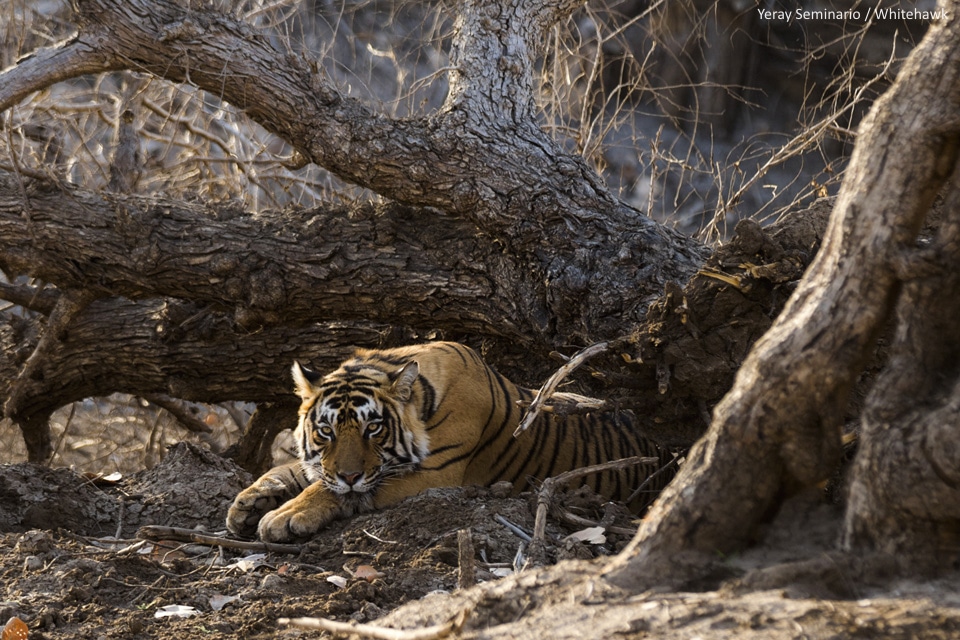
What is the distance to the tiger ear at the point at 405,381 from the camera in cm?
447

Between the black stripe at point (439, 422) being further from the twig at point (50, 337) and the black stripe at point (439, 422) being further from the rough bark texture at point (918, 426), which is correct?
the rough bark texture at point (918, 426)

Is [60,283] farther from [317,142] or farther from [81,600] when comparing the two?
[81,600]

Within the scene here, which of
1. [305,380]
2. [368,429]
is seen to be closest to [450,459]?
[368,429]

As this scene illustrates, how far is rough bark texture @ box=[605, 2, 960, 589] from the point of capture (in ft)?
7.38

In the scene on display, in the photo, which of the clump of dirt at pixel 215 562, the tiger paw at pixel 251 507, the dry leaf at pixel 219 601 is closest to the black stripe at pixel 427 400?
the clump of dirt at pixel 215 562

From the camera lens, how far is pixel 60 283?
569 centimetres

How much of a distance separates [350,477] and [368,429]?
10.2 inches

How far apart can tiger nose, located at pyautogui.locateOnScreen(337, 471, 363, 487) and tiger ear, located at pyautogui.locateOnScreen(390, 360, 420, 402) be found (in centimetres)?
41

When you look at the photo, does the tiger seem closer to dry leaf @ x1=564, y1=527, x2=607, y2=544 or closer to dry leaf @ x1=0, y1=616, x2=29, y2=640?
dry leaf @ x1=564, y1=527, x2=607, y2=544

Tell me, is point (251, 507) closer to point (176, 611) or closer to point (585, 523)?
point (176, 611)

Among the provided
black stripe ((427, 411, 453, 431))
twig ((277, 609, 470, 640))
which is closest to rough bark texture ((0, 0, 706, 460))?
black stripe ((427, 411, 453, 431))

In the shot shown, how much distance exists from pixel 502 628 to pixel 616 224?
10.1 feet

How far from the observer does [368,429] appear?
4.46m

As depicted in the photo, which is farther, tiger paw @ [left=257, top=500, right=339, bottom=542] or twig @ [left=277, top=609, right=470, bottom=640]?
tiger paw @ [left=257, top=500, right=339, bottom=542]
